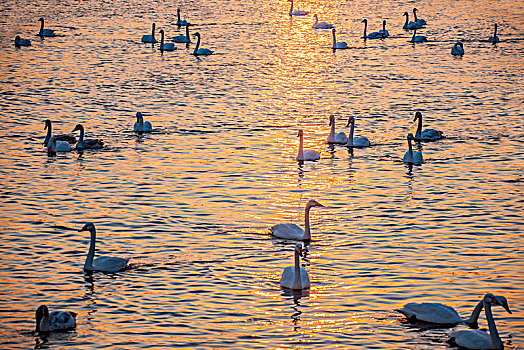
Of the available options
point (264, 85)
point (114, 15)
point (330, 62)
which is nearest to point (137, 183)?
point (264, 85)

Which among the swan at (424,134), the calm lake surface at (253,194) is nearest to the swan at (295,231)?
the calm lake surface at (253,194)

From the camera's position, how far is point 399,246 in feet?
84.8

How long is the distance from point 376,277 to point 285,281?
7.52 feet

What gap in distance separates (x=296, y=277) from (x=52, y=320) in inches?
217

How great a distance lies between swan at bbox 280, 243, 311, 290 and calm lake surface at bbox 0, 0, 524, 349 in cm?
29

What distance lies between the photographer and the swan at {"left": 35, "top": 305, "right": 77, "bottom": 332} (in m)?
19.8

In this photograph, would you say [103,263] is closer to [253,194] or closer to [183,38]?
[253,194]

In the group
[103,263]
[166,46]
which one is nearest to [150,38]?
[166,46]

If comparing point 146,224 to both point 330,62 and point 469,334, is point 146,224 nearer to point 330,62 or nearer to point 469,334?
point 469,334

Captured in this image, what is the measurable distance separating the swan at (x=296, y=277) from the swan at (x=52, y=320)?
502 centimetres

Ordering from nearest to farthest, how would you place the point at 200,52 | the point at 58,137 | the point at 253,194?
the point at 253,194
the point at 58,137
the point at 200,52

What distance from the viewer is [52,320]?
20.0m

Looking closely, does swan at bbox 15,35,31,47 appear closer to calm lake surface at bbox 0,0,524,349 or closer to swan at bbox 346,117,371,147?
calm lake surface at bbox 0,0,524,349

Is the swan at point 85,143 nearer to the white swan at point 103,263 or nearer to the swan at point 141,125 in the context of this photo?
the swan at point 141,125
